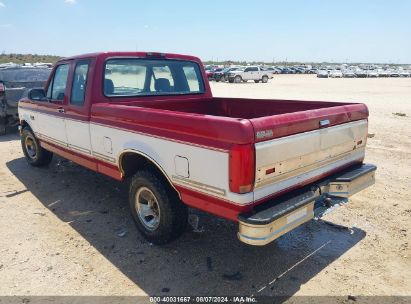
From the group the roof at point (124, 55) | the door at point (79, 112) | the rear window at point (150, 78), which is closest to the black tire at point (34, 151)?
the door at point (79, 112)

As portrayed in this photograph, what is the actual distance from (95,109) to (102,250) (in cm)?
171

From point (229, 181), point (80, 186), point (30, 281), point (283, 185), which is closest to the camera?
point (229, 181)

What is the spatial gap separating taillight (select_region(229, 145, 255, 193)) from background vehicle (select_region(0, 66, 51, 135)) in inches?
349

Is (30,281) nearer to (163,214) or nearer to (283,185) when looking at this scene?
(163,214)

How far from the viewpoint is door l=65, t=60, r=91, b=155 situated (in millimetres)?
4668

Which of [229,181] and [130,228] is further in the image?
[130,228]

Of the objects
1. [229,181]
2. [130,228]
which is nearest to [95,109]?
[130,228]

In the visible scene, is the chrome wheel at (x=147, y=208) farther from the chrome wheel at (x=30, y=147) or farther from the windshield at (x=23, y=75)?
the windshield at (x=23, y=75)

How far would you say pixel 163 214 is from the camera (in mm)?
3705

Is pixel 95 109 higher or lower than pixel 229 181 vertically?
higher

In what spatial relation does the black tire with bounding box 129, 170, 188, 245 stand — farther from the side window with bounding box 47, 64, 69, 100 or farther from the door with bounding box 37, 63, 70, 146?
the side window with bounding box 47, 64, 69, 100

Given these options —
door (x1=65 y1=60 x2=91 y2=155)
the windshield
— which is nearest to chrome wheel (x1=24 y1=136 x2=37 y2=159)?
door (x1=65 y1=60 x2=91 y2=155)

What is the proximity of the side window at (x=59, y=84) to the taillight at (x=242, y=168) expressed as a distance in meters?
3.54

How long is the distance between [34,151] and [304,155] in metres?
5.73
